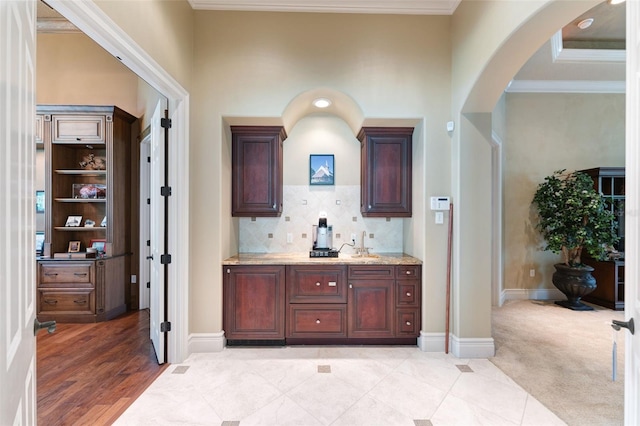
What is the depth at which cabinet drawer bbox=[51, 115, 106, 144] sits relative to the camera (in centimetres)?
386

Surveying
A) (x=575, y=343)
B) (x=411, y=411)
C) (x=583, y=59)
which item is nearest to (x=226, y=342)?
(x=411, y=411)

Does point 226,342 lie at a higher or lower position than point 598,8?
lower

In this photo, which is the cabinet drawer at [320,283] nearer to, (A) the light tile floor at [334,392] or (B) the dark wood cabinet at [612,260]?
(A) the light tile floor at [334,392]

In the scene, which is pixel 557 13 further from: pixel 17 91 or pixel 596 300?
pixel 596 300

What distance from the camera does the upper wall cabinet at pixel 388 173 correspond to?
3393 mm

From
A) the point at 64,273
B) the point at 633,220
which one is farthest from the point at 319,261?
the point at 64,273

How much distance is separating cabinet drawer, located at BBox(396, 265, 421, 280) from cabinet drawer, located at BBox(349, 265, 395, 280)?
6 centimetres

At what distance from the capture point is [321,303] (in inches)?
123

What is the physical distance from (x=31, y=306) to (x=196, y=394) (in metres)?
1.67

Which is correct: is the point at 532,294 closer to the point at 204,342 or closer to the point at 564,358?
the point at 564,358

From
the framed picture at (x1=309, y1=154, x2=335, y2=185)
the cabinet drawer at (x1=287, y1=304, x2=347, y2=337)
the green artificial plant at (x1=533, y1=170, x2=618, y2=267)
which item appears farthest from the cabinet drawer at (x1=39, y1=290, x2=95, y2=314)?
the green artificial plant at (x1=533, y1=170, x2=618, y2=267)

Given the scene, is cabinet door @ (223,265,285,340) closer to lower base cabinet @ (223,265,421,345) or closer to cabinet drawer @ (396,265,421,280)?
lower base cabinet @ (223,265,421,345)

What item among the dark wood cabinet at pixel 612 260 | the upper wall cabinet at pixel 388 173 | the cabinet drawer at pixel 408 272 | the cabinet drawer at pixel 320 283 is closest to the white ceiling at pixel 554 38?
the upper wall cabinet at pixel 388 173

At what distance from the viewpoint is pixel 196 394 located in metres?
2.31
